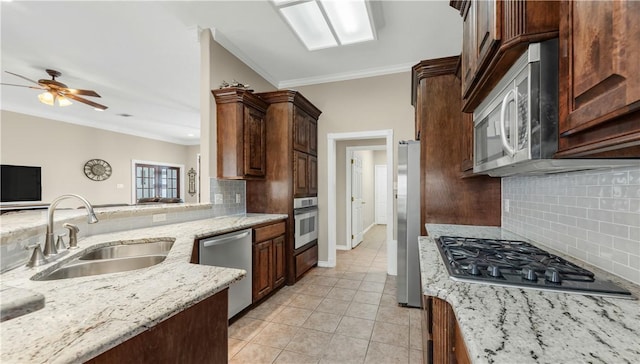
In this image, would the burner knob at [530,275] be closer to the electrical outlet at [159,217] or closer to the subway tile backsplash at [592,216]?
the subway tile backsplash at [592,216]

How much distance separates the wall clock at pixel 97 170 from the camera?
6302mm

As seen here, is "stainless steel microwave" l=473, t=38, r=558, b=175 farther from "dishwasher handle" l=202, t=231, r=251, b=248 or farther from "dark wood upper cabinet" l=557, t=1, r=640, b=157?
"dishwasher handle" l=202, t=231, r=251, b=248

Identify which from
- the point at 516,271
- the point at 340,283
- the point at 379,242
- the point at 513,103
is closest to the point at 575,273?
the point at 516,271

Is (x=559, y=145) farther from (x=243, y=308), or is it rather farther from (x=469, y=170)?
(x=243, y=308)

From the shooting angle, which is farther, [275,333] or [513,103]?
[275,333]

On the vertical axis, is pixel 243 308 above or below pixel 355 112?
below

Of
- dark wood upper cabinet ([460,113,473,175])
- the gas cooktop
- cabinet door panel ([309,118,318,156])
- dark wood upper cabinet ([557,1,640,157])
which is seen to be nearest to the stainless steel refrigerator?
dark wood upper cabinet ([460,113,473,175])

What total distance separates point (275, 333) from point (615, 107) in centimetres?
242

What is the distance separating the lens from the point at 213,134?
3.02m

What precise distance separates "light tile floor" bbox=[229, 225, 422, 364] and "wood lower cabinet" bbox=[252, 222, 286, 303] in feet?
0.51

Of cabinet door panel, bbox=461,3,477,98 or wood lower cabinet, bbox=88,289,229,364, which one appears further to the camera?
cabinet door panel, bbox=461,3,477,98

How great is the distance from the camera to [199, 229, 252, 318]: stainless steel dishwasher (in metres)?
2.16

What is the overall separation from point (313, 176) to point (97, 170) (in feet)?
18.4

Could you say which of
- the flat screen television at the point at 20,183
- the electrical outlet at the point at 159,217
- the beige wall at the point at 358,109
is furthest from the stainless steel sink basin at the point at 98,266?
the flat screen television at the point at 20,183
